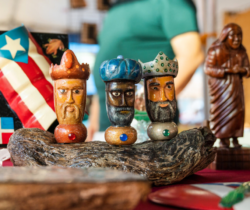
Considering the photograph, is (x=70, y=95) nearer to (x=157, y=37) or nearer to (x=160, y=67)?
(x=160, y=67)

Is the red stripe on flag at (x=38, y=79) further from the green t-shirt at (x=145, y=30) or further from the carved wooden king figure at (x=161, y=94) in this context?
the green t-shirt at (x=145, y=30)

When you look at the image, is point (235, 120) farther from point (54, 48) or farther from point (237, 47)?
point (54, 48)

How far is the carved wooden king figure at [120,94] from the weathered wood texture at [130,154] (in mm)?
31

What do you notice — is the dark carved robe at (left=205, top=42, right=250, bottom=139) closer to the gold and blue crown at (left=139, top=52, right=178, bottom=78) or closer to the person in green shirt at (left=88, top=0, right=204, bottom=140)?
the gold and blue crown at (left=139, top=52, right=178, bottom=78)

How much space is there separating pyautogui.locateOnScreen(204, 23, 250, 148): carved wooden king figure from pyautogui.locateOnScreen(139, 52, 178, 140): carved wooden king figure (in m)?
0.28

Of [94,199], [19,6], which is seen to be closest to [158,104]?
[94,199]

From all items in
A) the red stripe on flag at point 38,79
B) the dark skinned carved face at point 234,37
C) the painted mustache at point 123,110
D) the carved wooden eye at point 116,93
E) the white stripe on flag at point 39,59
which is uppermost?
the dark skinned carved face at point 234,37

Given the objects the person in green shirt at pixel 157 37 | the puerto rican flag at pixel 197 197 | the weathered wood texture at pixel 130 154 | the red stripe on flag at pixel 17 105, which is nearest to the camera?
the puerto rican flag at pixel 197 197

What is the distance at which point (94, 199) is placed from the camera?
344mm

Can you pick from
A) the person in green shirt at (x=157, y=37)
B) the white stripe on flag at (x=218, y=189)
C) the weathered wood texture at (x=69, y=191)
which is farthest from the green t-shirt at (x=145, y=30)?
the weathered wood texture at (x=69, y=191)

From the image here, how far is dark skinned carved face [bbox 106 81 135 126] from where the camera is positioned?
2.25 feet

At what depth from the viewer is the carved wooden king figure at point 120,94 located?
666 millimetres

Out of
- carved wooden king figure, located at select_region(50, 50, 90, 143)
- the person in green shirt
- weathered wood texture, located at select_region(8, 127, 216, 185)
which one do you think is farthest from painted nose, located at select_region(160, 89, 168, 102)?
the person in green shirt

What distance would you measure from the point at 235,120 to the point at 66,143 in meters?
0.59
